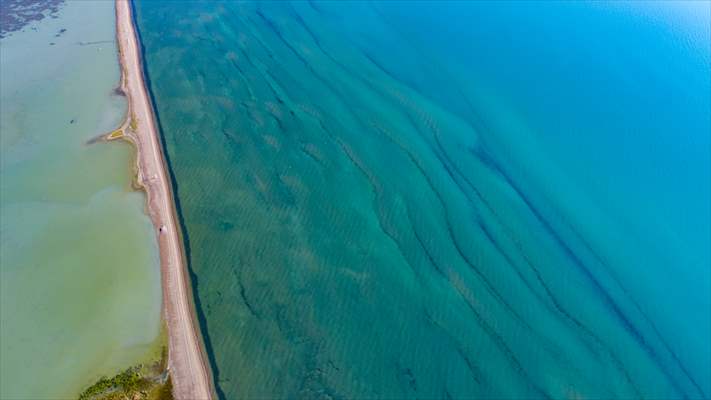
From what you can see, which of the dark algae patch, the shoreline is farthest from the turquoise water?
the dark algae patch

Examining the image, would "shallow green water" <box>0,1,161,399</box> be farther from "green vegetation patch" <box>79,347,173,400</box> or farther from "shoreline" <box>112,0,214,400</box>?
"shoreline" <box>112,0,214,400</box>

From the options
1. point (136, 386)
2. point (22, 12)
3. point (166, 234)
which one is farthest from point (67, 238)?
point (22, 12)

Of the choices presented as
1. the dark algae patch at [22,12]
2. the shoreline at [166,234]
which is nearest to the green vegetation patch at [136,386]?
the shoreline at [166,234]

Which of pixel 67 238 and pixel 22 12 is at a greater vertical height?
pixel 22 12

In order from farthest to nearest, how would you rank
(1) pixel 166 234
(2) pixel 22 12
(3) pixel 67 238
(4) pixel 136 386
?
(2) pixel 22 12 < (3) pixel 67 238 < (1) pixel 166 234 < (4) pixel 136 386

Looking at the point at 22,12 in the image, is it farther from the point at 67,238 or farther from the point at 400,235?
the point at 400,235

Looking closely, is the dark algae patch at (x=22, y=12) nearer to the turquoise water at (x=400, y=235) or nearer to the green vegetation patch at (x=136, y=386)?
the turquoise water at (x=400, y=235)

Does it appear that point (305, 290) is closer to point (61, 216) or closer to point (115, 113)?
point (61, 216)

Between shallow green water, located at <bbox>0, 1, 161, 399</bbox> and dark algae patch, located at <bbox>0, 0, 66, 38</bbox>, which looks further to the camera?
dark algae patch, located at <bbox>0, 0, 66, 38</bbox>
